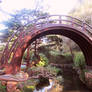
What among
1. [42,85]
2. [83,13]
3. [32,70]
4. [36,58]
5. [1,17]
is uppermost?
[83,13]

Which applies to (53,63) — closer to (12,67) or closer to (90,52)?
(90,52)

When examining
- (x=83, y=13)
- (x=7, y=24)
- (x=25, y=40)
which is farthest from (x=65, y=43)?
(x=25, y=40)

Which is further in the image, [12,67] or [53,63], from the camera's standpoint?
[53,63]

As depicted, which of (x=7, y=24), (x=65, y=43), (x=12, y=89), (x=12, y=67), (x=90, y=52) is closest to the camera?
(x=12, y=89)

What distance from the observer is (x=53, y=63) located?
16.2m

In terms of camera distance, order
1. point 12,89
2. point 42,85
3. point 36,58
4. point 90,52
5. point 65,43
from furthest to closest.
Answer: point 65,43 → point 36,58 → point 90,52 → point 42,85 → point 12,89

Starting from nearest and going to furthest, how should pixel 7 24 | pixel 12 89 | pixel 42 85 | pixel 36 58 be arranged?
pixel 12 89 < pixel 42 85 < pixel 36 58 < pixel 7 24

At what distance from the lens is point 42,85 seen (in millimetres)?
8516

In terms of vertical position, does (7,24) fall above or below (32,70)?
above

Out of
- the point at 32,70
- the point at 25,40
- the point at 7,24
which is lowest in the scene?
the point at 32,70

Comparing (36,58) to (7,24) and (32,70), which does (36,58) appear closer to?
(32,70)

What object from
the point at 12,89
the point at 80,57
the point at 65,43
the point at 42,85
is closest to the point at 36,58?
the point at 42,85

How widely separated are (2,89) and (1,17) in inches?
408

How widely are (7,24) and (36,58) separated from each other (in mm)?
5757
